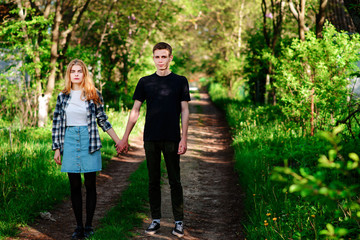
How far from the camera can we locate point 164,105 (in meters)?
4.53

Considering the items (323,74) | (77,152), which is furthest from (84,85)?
(323,74)

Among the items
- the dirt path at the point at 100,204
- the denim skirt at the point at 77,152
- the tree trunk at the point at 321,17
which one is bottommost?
the dirt path at the point at 100,204

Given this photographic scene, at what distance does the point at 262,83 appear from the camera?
1708cm

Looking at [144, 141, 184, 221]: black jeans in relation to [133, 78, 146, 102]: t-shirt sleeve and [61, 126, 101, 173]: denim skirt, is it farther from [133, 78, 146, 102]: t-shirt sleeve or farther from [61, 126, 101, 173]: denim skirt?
[61, 126, 101, 173]: denim skirt

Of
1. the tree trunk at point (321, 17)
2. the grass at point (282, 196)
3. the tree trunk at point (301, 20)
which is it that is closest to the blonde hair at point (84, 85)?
the grass at point (282, 196)

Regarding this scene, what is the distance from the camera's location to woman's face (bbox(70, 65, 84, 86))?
4395mm

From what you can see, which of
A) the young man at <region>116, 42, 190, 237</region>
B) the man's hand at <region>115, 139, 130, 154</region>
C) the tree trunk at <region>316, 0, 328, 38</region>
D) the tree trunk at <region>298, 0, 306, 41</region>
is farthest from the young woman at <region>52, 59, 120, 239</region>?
the tree trunk at <region>298, 0, 306, 41</region>

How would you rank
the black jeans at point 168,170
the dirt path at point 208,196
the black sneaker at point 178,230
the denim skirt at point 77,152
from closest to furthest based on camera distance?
the denim skirt at point 77,152 → the black jeans at point 168,170 → the black sneaker at point 178,230 → the dirt path at point 208,196

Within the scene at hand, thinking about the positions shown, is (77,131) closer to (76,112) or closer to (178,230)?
(76,112)

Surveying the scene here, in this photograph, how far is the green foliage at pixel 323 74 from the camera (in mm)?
7332

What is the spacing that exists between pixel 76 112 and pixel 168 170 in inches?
50.2

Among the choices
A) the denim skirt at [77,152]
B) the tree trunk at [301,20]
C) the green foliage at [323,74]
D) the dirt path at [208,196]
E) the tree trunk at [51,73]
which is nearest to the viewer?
the denim skirt at [77,152]

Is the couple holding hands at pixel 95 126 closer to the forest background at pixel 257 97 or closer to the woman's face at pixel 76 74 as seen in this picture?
the woman's face at pixel 76 74

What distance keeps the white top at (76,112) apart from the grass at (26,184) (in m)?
1.53
